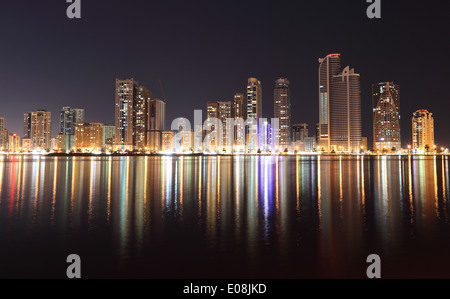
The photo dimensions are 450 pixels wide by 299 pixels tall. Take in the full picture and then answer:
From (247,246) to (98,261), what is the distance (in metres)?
5.69

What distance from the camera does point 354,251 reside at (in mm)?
12703

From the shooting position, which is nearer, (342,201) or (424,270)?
(424,270)

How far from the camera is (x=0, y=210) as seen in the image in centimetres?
2133

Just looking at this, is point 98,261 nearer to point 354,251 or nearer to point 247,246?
point 247,246

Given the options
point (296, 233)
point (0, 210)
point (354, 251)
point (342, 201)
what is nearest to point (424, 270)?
point (354, 251)

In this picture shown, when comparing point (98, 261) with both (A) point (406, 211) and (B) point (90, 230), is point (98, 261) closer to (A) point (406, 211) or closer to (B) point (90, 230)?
(B) point (90, 230)

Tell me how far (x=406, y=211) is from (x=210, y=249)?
1457cm

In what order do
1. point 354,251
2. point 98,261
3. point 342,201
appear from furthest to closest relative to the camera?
point 342,201
point 354,251
point 98,261

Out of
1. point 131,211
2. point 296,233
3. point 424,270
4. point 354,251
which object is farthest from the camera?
point 131,211

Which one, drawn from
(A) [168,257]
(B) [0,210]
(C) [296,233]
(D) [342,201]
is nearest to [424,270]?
(C) [296,233]
